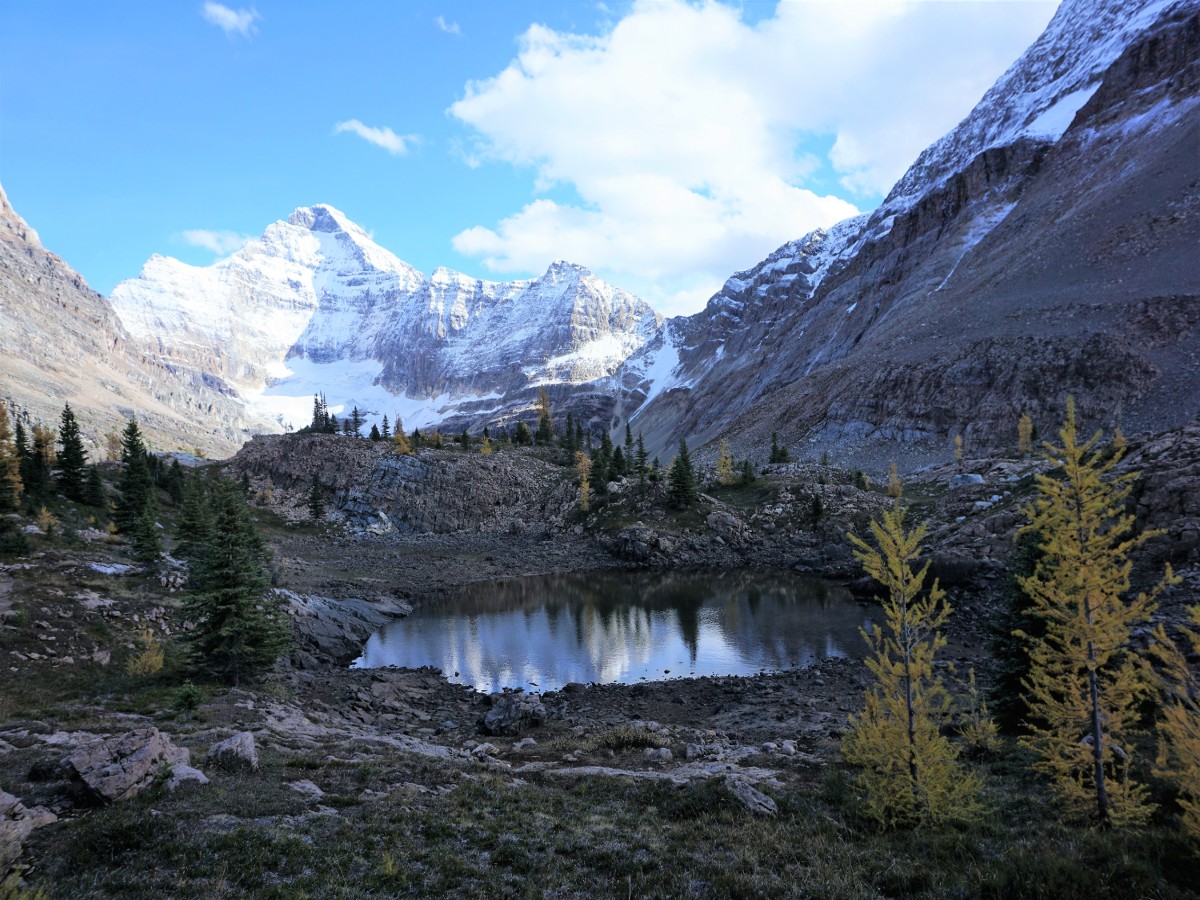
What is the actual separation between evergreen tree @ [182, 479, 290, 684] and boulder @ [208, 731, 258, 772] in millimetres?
11136

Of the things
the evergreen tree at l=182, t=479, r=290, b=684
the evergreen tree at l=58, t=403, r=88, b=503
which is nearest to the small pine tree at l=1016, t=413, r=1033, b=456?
the evergreen tree at l=182, t=479, r=290, b=684

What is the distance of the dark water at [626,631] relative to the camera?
37656 millimetres

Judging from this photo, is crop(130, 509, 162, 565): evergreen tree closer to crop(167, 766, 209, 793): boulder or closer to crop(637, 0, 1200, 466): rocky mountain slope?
crop(167, 766, 209, 793): boulder

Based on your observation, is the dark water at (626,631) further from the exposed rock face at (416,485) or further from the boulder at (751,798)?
the exposed rock face at (416,485)

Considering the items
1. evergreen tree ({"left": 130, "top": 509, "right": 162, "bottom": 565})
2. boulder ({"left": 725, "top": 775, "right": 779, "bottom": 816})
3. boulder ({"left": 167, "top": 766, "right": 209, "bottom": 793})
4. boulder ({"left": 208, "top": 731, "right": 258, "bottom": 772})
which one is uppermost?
evergreen tree ({"left": 130, "top": 509, "right": 162, "bottom": 565})

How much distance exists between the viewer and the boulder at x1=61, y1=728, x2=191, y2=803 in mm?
11891

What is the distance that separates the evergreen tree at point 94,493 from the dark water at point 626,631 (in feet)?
127

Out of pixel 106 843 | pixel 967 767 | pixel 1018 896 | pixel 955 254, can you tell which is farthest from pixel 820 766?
pixel 955 254

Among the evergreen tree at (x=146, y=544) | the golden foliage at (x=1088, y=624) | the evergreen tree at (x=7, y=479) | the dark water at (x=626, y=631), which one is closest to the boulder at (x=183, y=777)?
the golden foliage at (x=1088, y=624)

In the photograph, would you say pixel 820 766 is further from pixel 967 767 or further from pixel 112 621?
pixel 112 621

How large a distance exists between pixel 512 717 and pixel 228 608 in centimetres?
1323

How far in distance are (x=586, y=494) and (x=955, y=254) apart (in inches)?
4373

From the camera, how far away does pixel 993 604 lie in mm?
37312

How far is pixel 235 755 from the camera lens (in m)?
15.3
